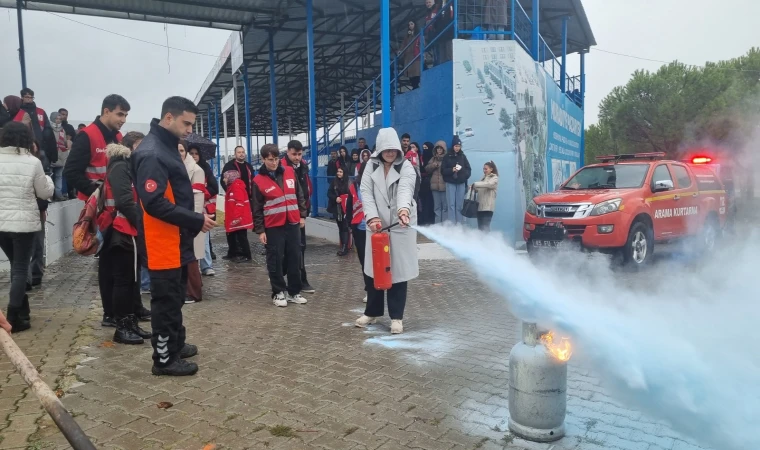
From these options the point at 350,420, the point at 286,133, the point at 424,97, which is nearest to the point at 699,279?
the point at 350,420

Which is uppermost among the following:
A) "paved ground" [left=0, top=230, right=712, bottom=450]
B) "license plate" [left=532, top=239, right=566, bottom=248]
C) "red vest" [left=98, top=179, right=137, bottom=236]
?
"red vest" [left=98, top=179, right=137, bottom=236]

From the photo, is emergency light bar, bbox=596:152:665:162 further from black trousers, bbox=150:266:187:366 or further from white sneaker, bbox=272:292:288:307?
black trousers, bbox=150:266:187:366

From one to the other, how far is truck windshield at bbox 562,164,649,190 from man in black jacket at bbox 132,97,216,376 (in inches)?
Result: 309

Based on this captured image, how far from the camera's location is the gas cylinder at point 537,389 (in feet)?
10.1

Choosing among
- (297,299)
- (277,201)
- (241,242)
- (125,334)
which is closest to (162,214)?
(125,334)

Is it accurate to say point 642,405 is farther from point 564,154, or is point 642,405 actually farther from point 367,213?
point 564,154

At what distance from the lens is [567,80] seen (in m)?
21.0

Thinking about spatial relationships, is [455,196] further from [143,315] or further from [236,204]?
[143,315]

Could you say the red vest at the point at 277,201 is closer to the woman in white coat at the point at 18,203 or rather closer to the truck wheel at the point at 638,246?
the woman in white coat at the point at 18,203

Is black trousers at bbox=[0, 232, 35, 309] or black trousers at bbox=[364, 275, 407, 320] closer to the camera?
black trousers at bbox=[0, 232, 35, 309]

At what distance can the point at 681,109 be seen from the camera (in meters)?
19.5

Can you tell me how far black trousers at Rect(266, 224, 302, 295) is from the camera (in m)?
6.48

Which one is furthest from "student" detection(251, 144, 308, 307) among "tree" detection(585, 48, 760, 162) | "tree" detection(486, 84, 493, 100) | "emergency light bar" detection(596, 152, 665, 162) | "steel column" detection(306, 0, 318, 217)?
"steel column" detection(306, 0, 318, 217)

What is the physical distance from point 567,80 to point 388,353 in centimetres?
1901
